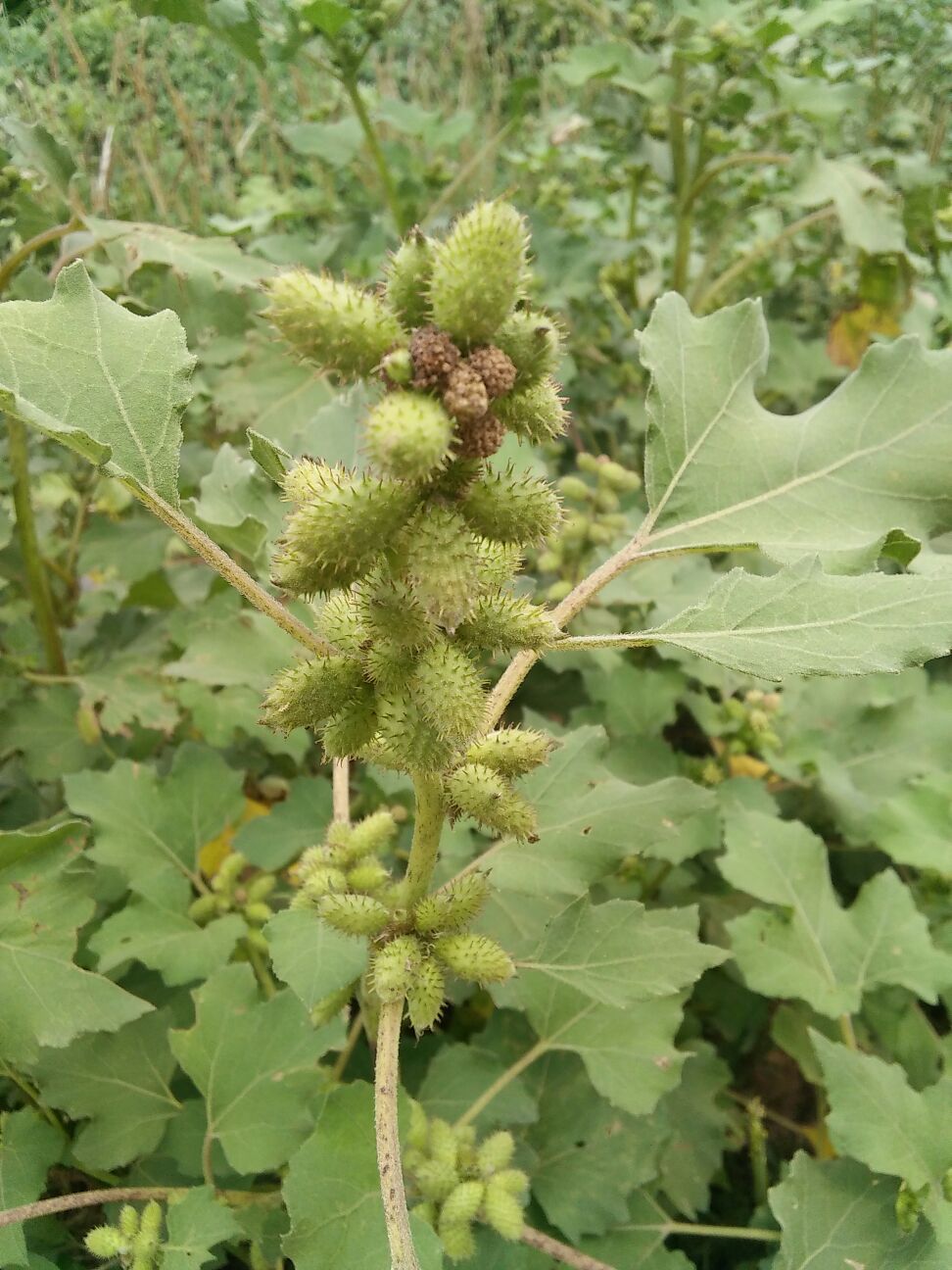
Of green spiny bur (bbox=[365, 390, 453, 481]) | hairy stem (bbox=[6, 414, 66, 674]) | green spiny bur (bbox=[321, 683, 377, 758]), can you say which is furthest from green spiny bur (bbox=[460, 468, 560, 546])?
hairy stem (bbox=[6, 414, 66, 674])

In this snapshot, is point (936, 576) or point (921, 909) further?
point (921, 909)

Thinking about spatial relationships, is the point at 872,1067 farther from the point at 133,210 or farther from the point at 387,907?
the point at 133,210

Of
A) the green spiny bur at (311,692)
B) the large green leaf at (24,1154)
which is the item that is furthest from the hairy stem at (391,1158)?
the large green leaf at (24,1154)

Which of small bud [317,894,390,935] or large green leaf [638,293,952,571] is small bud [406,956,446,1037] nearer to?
small bud [317,894,390,935]

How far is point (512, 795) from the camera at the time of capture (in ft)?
3.31

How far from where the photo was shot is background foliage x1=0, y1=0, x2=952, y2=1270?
125cm

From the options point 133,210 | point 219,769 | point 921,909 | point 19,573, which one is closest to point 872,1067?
point 921,909

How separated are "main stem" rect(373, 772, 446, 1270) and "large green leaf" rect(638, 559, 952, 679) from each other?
0.95 ft

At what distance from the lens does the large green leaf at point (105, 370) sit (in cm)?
95

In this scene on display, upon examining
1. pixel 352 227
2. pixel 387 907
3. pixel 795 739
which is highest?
pixel 352 227

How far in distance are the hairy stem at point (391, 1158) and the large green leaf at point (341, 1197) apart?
15 cm

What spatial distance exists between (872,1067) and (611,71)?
2243 millimetres

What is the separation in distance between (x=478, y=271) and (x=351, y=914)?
0.68 meters

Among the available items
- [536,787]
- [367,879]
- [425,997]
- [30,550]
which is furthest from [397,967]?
[30,550]
